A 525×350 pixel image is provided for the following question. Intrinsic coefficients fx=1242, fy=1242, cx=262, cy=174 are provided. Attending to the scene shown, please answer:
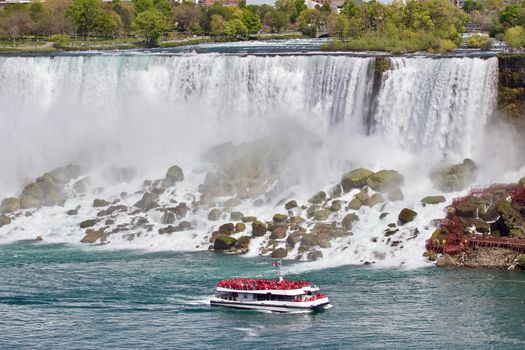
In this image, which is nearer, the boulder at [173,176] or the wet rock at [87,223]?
the wet rock at [87,223]

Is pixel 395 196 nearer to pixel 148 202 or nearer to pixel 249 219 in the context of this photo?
pixel 249 219

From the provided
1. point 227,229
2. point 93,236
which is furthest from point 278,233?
point 93,236

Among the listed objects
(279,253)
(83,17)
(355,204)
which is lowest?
(279,253)

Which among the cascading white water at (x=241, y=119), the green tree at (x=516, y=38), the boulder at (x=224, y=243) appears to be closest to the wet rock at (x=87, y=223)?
the cascading white water at (x=241, y=119)

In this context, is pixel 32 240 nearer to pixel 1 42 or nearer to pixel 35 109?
pixel 35 109

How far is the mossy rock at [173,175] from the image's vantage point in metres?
71.8

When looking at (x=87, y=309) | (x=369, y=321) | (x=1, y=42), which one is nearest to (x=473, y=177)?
(x=369, y=321)

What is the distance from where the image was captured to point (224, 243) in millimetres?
61875

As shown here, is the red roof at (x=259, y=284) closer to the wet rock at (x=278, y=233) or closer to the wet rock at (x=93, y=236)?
the wet rock at (x=278, y=233)

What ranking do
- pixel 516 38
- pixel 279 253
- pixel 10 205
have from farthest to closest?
pixel 516 38, pixel 10 205, pixel 279 253

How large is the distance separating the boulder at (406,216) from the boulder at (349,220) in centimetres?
238

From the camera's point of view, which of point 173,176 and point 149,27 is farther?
point 149,27

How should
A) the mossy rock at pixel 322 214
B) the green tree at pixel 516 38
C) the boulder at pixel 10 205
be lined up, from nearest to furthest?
the mossy rock at pixel 322 214 → the boulder at pixel 10 205 → the green tree at pixel 516 38

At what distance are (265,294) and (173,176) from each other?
2163 cm
